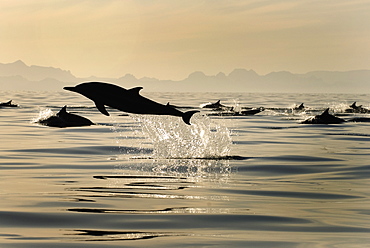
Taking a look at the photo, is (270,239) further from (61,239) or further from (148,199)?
(148,199)

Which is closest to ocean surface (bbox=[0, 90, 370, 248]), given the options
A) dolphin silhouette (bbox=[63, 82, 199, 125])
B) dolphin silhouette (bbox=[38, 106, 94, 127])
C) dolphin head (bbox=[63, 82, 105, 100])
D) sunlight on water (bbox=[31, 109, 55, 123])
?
dolphin silhouette (bbox=[63, 82, 199, 125])

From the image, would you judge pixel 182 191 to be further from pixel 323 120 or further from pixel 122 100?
pixel 323 120

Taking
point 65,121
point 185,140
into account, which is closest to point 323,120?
point 65,121

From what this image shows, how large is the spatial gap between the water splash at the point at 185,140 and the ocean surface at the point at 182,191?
0.14 ft

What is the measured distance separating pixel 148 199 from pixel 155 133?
11.6m

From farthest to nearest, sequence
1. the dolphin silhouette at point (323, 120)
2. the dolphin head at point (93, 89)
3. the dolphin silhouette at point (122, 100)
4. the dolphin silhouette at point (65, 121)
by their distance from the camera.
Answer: the dolphin silhouette at point (323, 120) < the dolphin silhouette at point (65, 121) < the dolphin head at point (93, 89) < the dolphin silhouette at point (122, 100)

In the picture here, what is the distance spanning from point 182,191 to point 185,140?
1011 centimetres

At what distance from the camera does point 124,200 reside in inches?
415

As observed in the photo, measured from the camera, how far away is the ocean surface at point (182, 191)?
793cm

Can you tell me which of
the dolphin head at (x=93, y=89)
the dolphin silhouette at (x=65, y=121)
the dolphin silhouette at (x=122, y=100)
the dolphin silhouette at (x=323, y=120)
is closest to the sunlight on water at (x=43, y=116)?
the dolphin silhouette at (x=65, y=121)

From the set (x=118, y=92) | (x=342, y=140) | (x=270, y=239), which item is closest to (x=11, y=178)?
(x=118, y=92)

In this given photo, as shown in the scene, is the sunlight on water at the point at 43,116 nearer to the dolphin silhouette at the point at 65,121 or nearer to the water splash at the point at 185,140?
the dolphin silhouette at the point at 65,121

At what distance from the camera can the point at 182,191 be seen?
11.7 m

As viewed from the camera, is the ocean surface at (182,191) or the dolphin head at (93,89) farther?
the dolphin head at (93,89)
